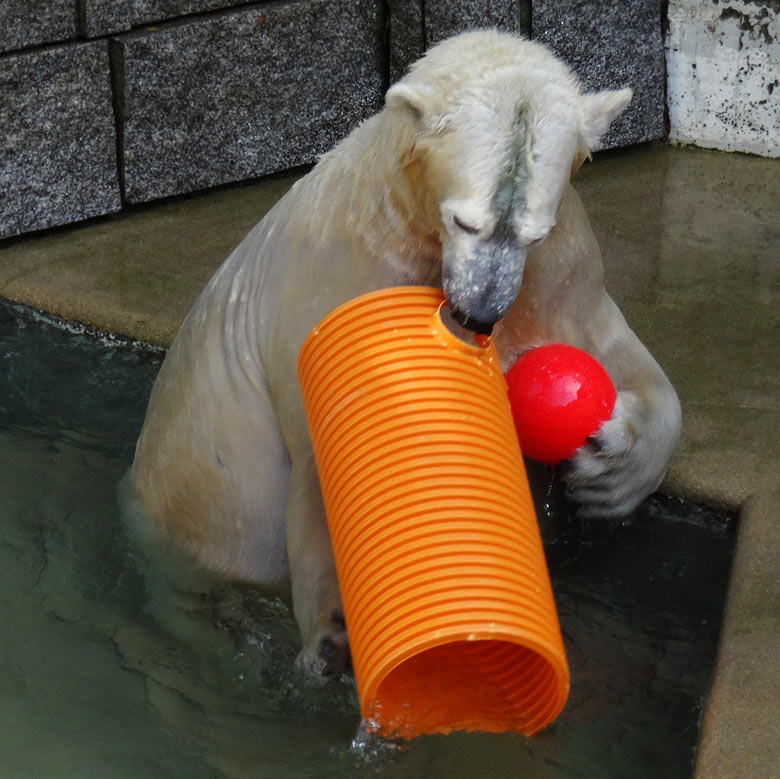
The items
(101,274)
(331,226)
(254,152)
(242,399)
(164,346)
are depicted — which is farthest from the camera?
(254,152)

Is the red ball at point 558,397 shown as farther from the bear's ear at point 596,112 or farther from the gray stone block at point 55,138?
the gray stone block at point 55,138

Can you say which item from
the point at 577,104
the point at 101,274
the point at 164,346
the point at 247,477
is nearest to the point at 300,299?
the point at 247,477

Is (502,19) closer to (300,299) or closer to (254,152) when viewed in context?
(254,152)

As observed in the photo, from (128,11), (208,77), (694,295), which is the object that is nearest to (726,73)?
(694,295)

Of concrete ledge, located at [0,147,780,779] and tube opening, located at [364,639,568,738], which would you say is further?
concrete ledge, located at [0,147,780,779]

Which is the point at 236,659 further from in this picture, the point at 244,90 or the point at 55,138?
the point at 244,90

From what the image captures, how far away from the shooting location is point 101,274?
5.18 meters

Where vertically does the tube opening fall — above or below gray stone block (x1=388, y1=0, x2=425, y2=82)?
below

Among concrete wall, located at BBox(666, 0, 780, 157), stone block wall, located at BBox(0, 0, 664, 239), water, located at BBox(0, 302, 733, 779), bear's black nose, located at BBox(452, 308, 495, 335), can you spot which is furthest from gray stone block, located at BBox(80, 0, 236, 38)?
bear's black nose, located at BBox(452, 308, 495, 335)

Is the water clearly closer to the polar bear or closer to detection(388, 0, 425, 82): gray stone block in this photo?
the polar bear

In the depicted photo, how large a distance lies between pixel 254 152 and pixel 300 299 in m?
2.90

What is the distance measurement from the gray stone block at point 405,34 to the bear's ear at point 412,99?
3.13 metres

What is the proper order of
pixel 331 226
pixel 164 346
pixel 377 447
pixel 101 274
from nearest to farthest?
1. pixel 377 447
2. pixel 331 226
3. pixel 164 346
4. pixel 101 274

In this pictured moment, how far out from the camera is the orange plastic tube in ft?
8.15
